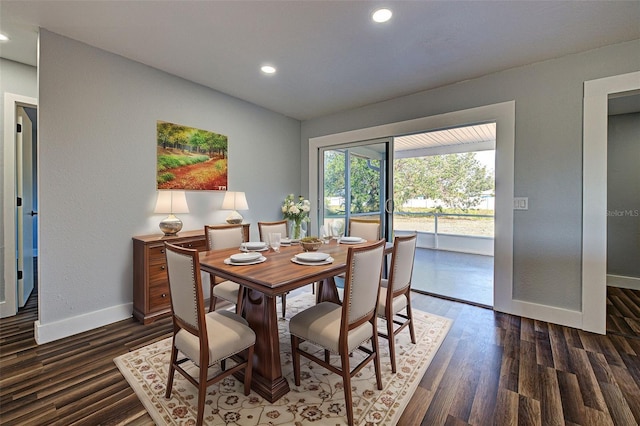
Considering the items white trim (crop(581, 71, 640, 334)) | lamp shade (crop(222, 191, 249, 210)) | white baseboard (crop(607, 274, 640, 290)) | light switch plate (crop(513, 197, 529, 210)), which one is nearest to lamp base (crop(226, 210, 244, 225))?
lamp shade (crop(222, 191, 249, 210))

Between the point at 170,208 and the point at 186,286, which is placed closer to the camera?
the point at 186,286

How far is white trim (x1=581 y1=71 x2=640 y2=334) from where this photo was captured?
252cm

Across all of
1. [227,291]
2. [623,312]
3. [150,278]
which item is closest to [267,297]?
[227,291]

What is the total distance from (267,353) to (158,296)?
168 cm

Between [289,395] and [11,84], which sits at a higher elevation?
[11,84]

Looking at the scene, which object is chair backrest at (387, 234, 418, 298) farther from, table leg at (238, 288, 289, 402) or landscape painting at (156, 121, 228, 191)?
landscape painting at (156, 121, 228, 191)

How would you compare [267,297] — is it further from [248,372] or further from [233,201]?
[233,201]

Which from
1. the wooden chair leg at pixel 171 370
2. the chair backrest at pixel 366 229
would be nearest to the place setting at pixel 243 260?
the wooden chair leg at pixel 171 370

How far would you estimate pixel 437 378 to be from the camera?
75.4 inches

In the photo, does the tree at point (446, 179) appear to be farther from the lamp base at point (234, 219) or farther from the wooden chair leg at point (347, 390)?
the wooden chair leg at point (347, 390)

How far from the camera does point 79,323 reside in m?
2.56

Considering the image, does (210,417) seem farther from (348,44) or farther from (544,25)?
(544,25)

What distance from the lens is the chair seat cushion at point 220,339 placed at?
4.88 ft

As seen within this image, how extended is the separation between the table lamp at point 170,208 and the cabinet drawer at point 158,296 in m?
0.55
